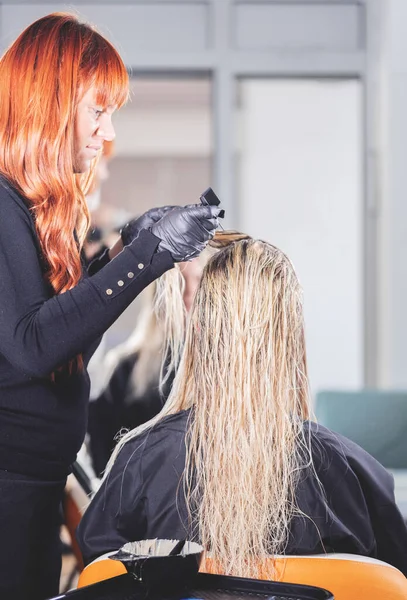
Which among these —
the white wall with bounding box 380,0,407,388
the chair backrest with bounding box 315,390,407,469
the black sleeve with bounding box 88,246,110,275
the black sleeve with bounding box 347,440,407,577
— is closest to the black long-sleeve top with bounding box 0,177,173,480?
the black sleeve with bounding box 88,246,110,275

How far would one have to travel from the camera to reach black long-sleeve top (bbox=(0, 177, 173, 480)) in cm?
109

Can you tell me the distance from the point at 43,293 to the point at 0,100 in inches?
12.9

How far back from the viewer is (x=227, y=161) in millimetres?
3902

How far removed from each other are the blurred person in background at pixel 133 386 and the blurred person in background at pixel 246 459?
1136 mm

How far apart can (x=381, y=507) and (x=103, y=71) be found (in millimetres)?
835

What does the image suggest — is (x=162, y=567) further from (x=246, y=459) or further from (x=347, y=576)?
(x=246, y=459)

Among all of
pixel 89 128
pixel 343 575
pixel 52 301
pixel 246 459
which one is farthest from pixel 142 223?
pixel 343 575

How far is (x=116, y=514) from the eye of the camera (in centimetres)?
121

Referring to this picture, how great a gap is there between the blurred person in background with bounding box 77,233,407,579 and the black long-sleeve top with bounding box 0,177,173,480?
12cm

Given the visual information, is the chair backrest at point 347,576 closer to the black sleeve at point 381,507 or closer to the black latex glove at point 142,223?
the black sleeve at point 381,507

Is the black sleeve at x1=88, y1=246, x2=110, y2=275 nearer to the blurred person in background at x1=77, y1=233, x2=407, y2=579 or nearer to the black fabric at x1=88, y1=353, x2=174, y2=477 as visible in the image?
the blurred person in background at x1=77, y1=233, x2=407, y2=579

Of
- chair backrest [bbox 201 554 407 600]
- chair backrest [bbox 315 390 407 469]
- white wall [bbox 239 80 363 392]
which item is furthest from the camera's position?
white wall [bbox 239 80 363 392]

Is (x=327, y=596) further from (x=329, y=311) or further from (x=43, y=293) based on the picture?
(x=329, y=311)

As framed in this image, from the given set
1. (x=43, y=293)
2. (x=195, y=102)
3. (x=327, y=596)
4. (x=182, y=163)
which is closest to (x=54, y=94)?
(x=43, y=293)
